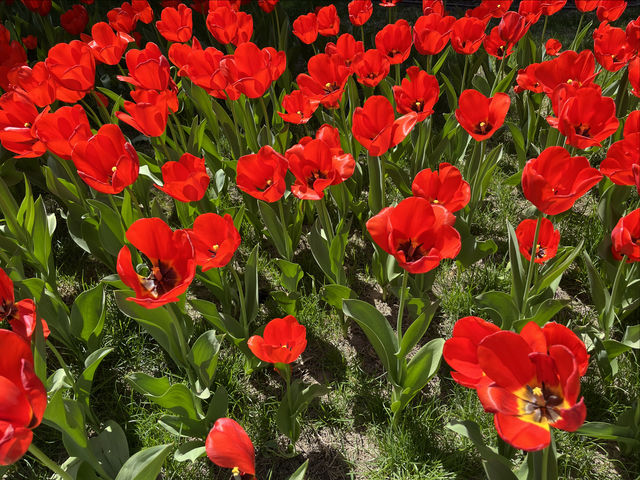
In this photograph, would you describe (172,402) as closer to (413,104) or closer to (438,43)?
(413,104)

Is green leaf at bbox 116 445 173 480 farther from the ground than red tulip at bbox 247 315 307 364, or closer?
closer

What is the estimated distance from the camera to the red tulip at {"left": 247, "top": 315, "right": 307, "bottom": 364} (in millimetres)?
1484

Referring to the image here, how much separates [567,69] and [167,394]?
1929 millimetres

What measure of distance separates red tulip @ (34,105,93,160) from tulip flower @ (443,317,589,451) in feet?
4.95

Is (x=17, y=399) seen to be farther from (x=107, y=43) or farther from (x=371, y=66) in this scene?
(x=107, y=43)

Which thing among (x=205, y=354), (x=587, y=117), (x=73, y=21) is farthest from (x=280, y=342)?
(x=73, y=21)

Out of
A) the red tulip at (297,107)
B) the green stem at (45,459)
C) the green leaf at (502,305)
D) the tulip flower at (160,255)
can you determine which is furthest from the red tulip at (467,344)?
the red tulip at (297,107)

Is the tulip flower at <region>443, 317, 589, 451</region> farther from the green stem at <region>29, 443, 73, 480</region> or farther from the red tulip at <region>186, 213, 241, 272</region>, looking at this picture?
the green stem at <region>29, 443, 73, 480</region>

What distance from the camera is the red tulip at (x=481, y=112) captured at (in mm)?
1819

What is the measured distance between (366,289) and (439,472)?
913 mm

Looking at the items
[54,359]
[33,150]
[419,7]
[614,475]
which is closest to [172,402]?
[54,359]

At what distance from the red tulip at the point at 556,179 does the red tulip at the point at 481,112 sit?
45cm

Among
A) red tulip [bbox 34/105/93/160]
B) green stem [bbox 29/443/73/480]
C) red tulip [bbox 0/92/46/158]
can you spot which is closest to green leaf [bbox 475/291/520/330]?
green stem [bbox 29/443/73/480]

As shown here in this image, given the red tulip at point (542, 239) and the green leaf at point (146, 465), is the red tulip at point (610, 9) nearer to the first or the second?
the red tulip at point (542, 239)
